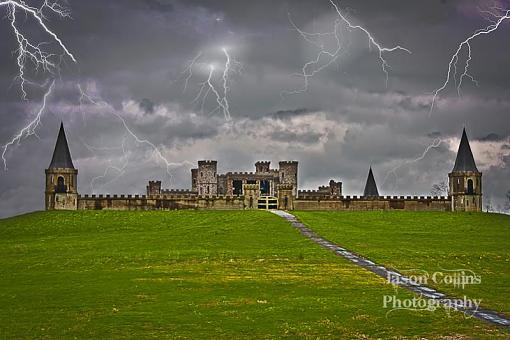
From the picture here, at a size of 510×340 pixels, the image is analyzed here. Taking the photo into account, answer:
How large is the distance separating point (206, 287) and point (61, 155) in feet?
181

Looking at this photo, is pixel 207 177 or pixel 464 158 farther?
pixel 207 177

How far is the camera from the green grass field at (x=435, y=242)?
1136 inches

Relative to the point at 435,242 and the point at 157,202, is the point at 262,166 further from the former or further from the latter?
the point at 435,242

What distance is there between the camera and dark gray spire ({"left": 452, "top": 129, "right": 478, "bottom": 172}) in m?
78.1

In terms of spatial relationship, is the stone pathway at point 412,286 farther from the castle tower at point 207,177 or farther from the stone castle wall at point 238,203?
the castle tower at point 207,177

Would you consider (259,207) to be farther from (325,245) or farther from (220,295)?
(220,295)

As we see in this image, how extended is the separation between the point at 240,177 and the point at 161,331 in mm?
85278

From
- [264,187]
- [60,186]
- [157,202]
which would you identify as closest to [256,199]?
[157,202]

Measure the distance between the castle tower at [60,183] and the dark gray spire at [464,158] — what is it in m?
41.3

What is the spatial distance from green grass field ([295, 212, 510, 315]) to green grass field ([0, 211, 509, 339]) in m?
0.45

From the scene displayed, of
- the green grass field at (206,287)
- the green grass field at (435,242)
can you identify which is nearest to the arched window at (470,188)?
the green grass field at (435,242)

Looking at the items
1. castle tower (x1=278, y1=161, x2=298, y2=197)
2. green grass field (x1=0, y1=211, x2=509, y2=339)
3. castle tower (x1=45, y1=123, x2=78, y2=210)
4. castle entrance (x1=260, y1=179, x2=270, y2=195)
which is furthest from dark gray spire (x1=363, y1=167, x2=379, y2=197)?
green grass field (x1=0, y1=211, x2=509, y2=339)

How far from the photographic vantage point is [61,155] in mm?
78688

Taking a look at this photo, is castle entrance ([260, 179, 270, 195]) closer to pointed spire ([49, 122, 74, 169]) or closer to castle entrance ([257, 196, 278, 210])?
castle entrance ([257, 196, 278, 210])
